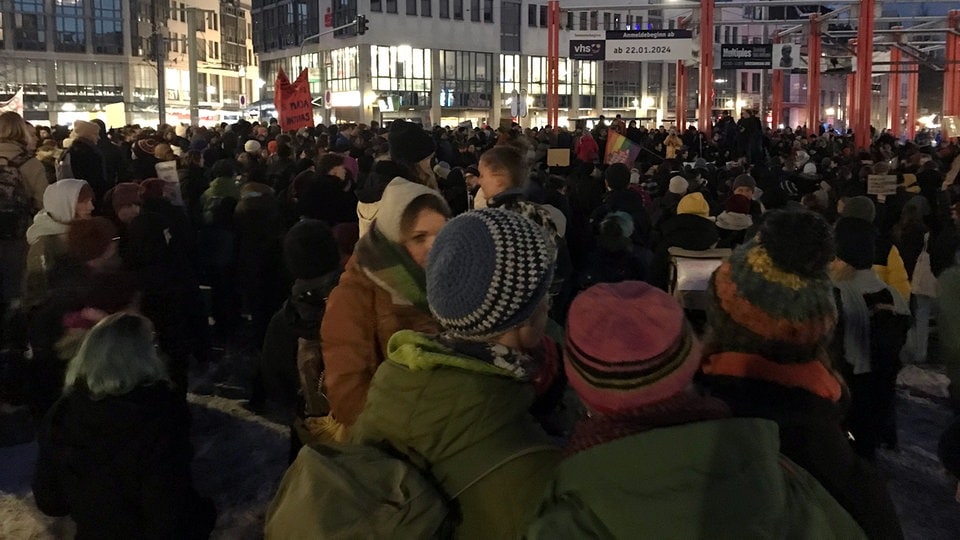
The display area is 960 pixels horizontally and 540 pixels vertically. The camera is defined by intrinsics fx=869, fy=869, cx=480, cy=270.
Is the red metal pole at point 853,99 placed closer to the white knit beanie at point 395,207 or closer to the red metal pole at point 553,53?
the red metal pole at point 553,53

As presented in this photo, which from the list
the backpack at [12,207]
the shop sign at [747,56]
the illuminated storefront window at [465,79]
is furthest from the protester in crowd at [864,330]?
the illuminated storefront window at [465,79]

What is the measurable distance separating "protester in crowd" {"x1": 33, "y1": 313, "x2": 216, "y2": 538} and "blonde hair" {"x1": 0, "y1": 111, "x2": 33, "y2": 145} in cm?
547

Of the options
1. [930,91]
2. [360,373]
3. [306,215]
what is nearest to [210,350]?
[306,215]

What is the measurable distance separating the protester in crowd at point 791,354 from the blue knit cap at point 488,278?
2.18 feet

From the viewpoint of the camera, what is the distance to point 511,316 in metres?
1.97

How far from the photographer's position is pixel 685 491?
1.45m

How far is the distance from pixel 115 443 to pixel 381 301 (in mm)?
1114

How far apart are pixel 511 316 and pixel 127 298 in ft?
10.2

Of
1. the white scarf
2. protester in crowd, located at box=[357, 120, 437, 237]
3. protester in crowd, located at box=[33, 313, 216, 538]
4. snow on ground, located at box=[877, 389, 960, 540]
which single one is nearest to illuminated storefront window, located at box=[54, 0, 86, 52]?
protester in crowd, located at box=[357, 120, 437, 237]

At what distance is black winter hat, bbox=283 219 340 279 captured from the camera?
3912 mm

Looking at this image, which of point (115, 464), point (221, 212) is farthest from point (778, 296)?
point (221, 212)

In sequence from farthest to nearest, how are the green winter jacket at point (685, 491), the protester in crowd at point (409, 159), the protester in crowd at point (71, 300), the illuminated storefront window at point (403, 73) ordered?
the illuminated storefront window at point (403, 73)
the protester in crowd at point (409, 159)
the protester in crowd at point (71, 300)
the green winter jacket at point (685, 491)

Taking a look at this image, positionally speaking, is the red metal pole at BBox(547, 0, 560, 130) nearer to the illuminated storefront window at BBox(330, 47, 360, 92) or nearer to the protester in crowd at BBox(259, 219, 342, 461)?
the protester in crowd at BBox(259, 219, 342, 461)

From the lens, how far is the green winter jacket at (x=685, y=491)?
1445 millimetres
